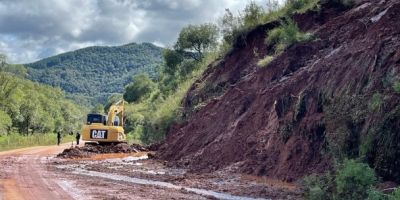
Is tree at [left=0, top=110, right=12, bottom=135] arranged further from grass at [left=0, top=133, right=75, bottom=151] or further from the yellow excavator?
the yellow excavator

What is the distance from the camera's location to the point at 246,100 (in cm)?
2262

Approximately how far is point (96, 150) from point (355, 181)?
73.8ft

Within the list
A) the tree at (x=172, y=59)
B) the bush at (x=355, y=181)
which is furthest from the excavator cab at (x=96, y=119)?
the bush at (x=355, y=181)

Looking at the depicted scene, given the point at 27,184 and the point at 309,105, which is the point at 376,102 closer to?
the point at 309,105

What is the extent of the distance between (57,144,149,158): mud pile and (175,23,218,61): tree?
658 inches

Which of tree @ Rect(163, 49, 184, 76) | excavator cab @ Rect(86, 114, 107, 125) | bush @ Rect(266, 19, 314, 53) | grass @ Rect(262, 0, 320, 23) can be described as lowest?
excavator cab @ Rect(86, 114, 107, 125)

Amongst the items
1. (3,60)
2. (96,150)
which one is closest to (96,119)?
(96,150)

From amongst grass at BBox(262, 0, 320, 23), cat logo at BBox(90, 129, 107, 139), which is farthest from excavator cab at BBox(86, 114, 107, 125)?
grass at BBox(262, 0, 320, 23)

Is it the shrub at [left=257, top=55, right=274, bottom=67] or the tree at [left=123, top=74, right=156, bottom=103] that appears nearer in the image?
the shrub at [left=257, top=55, right=274, bottom=67]

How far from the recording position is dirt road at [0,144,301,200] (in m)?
14.2

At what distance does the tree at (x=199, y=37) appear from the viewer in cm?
4847

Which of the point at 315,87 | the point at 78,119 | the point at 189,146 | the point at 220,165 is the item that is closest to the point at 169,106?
the point at 189,146

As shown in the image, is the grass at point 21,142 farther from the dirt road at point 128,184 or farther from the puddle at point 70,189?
the puddle at point 70,189

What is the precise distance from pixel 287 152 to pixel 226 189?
283cm
